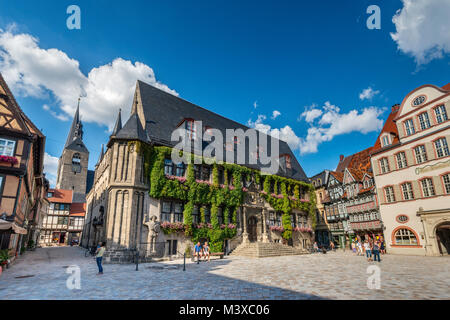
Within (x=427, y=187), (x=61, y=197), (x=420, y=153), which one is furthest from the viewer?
(x=61, y=197)

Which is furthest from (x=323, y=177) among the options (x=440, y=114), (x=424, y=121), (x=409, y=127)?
(x=440, y=114)

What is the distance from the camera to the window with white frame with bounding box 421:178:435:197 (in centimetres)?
2311

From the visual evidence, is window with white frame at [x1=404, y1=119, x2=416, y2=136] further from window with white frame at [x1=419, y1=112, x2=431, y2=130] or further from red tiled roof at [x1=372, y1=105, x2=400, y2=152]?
red tiled roof at [x1=372, y1=105, x2=400, y2=152]

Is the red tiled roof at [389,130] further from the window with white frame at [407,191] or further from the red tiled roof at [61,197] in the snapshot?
the red tiled roof at [61,197]

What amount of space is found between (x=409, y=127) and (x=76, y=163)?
76120 millimetres

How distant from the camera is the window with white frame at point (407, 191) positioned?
80.8 ft

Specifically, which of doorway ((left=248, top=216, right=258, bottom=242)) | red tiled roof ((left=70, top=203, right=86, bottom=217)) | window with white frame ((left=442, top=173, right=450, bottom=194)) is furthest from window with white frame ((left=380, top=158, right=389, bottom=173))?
red tiled roof ((left=70, top=203, right=86, bottom=217))

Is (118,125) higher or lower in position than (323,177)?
higher

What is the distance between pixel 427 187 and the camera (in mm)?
23391

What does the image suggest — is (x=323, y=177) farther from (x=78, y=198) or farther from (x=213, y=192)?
(x=78, y=198)

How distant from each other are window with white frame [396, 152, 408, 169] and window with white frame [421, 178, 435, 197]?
2458 mm

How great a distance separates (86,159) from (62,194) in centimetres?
2456
